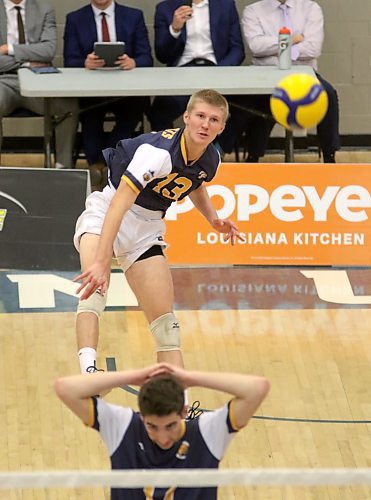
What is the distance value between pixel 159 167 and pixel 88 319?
3.43ft

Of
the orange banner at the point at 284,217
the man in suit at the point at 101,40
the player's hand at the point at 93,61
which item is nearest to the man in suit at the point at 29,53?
the man in suit at the point at 101,40

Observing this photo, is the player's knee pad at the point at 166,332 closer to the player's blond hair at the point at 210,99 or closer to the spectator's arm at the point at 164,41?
the player's blond hair at the point at 210,99

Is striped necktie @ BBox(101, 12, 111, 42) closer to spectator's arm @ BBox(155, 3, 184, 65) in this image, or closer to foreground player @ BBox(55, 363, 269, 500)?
spectator's arm @ BBox(155, 3, 184, 65)

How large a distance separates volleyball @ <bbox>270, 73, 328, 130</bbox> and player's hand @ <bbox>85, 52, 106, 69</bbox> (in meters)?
4.96

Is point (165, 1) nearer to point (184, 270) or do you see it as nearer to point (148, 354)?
point (184, 270)

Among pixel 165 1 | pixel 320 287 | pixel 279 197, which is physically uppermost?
pixel 165 1

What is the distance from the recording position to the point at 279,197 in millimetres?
10008

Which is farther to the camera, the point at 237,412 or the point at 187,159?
the point at 187,159

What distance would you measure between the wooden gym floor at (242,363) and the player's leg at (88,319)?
2.25 feet

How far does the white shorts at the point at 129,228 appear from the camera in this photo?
7.05m

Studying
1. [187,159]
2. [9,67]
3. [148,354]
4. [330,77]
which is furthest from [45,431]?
[330,77]

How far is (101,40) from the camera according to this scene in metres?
12.3

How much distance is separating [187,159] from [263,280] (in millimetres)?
3325

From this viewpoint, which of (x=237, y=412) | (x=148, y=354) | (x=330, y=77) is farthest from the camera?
(x=330, y=77)
